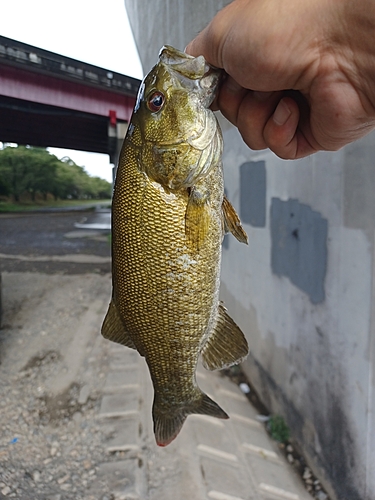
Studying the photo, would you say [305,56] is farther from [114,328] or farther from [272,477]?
[272,477]

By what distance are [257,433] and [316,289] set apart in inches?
55.9

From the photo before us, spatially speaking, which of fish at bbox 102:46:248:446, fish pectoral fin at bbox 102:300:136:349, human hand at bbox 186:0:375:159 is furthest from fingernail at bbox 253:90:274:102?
fish pectoral fin at bbox 102:300:136:349

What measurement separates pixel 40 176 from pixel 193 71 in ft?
8.01

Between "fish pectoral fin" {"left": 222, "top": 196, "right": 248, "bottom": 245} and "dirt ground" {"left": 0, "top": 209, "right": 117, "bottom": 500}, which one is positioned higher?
"fish pectoral fin" {"left": 222, "top": 196, "right": 248, "bottom": 245}

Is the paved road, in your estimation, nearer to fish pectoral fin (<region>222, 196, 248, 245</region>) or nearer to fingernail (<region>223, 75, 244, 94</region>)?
fish pectoral fin (<region>222, 196, 248, 245</region>)

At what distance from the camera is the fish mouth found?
119cm

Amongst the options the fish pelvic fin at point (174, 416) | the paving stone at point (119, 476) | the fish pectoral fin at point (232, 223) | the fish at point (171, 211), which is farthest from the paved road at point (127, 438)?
the fish pectoral fin at point (232, 223)

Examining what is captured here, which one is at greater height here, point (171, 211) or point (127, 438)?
point (171, 211)

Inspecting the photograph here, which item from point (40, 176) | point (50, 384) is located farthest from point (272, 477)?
point (40, 176)

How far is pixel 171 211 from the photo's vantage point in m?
1.20

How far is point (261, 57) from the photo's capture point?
1.11 metres

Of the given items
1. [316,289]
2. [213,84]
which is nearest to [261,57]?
[213,84]

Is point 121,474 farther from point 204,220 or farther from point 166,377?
point 204,220

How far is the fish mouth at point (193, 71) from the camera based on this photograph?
1187 mm
